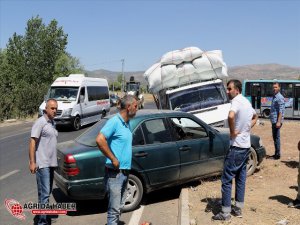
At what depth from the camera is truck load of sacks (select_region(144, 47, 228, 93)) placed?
41.0ft

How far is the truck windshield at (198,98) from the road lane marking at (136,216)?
615cm

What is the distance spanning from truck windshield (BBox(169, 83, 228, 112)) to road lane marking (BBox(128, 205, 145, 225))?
6.15 metres

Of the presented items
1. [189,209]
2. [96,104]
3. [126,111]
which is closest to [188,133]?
[189,209]

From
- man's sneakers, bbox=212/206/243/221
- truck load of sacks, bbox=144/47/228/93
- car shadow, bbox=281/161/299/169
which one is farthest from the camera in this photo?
truck load of sacks, bbox=144/47/228/93

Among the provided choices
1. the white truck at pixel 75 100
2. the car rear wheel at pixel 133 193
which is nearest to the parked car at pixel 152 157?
the car rear wheel at pixel 133 193

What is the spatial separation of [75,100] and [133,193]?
44.1 ft

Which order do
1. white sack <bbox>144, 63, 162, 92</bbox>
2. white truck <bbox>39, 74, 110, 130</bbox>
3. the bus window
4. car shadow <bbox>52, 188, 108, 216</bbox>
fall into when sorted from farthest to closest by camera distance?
the bus window
white truck <bbox>39, 74, 110, 130</bbox>
white sack <bbox>144, 63, 162, 92</bbox>
car shadow <bbox>52, 188, 108, 216</bbox>

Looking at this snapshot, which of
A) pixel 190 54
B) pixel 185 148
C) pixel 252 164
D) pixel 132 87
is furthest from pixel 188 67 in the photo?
pixel 132 87


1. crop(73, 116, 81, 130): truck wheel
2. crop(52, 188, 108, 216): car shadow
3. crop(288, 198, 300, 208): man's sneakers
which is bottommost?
crop(73, 116, 81, 130): truck wheel

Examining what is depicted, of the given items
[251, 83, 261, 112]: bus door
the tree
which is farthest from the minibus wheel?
the tree

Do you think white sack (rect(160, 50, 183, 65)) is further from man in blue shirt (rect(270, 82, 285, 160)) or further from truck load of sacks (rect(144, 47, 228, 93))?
man in blue shirt (rect(270, 82, 285, 160))

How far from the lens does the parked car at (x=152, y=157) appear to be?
596 cm

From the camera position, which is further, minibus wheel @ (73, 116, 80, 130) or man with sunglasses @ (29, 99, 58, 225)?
minibus wheel @ (73, 116, 80, 130)

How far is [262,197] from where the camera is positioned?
6539 mm
